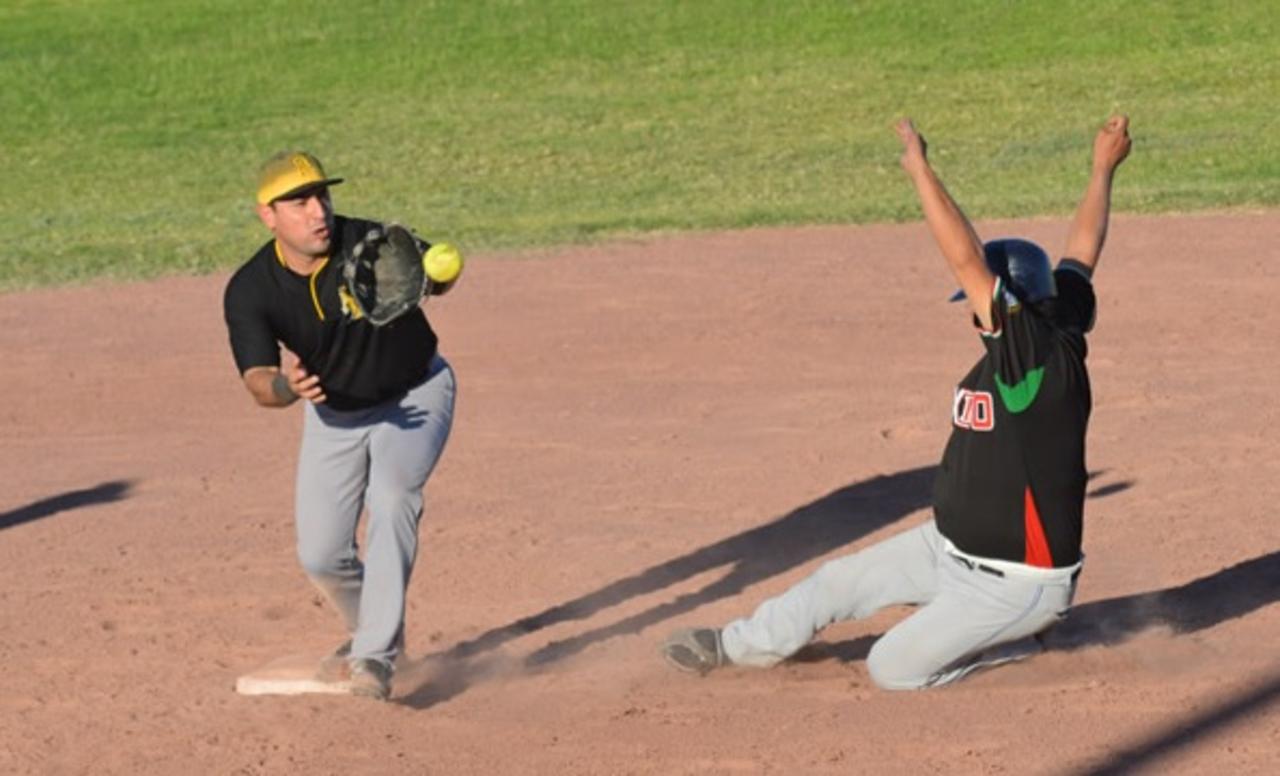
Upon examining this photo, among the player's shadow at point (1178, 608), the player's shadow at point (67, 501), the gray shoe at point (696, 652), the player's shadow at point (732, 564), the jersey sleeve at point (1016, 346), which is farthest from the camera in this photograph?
the player's shadow at point (67, 501)

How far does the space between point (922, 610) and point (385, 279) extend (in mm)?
2090

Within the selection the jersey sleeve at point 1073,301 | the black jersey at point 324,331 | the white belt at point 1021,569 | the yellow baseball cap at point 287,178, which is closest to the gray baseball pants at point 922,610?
the white belt at point 1021,569

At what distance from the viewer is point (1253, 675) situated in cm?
822

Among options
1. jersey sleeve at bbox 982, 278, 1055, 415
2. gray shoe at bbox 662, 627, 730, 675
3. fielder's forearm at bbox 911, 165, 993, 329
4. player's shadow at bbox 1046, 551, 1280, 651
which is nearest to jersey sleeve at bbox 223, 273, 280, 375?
gray shoe at bbox 662, 627, 730, 675

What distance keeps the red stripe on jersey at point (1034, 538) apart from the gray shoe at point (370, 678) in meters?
2.16

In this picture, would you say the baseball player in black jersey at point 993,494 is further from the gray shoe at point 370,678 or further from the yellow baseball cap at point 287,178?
the yellow baseball cap at point 287,178

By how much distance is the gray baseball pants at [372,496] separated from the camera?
8109 millimetres

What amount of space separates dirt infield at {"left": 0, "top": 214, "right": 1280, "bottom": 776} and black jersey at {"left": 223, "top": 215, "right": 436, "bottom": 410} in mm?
1112

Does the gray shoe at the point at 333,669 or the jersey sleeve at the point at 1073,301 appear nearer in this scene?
the jersey sleeve at the point at 1073,301

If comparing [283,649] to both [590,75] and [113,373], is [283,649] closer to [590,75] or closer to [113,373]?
[113,373]

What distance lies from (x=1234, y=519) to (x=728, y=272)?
6.46 meters

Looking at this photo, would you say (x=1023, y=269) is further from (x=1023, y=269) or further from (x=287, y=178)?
(x=287, y=178)

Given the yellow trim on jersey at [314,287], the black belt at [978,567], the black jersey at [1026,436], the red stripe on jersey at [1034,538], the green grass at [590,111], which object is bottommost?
the green grass at [590,111]

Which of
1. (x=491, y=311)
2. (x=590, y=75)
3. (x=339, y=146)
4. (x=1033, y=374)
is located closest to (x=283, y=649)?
(x=1033, y=374)
